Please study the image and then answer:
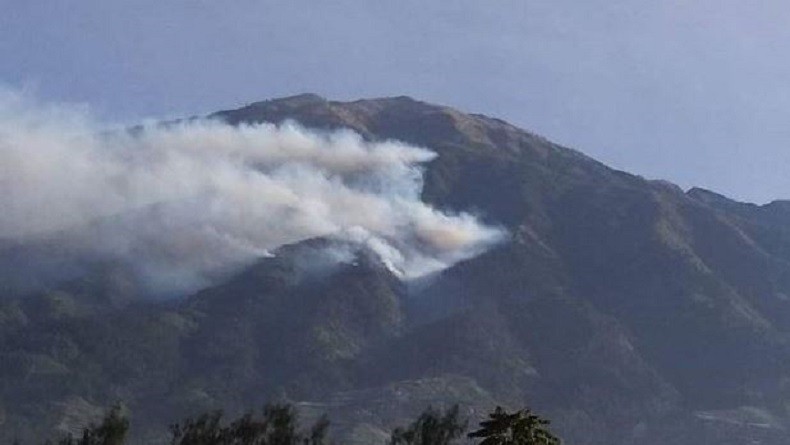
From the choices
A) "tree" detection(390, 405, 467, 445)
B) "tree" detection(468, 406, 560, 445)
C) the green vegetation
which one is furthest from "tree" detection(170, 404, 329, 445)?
"tree" detection(468, 406, 560, 445)

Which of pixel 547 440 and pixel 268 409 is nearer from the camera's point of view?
pixel 547 440

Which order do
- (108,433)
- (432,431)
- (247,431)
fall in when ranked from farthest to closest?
1. (247,431)
2. (108,433)
3. (432,431)

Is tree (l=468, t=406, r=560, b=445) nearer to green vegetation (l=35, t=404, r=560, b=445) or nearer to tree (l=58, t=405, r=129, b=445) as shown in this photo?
green vegetation (l=35, t=404, r=560, b=445)

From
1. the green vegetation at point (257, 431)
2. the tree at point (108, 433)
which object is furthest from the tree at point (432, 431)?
the tree at point (108, 433)

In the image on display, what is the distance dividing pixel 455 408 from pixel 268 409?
79.4 feet

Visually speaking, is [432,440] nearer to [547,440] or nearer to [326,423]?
[326,423]

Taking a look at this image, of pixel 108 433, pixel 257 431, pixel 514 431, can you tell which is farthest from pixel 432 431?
pixel 514 431

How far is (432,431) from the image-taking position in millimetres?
155250

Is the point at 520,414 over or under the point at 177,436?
under

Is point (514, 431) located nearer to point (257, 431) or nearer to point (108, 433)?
point (108, 433)

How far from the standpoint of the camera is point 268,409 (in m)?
169

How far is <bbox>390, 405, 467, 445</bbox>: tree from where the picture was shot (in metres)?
155

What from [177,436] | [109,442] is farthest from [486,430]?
[177,436]

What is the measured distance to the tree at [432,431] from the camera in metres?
155
